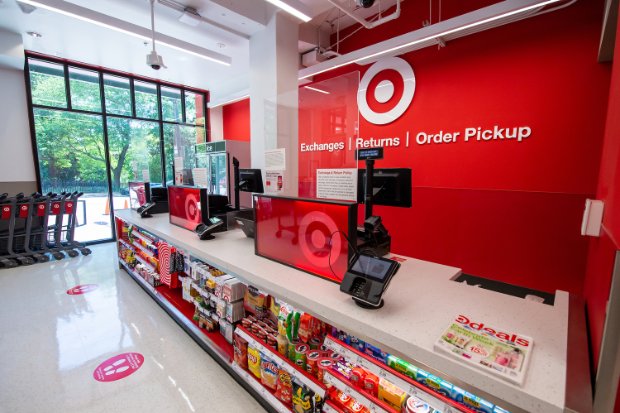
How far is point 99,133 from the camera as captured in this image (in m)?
6.26

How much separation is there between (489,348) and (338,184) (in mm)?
1231

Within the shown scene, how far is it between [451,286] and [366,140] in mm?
3566

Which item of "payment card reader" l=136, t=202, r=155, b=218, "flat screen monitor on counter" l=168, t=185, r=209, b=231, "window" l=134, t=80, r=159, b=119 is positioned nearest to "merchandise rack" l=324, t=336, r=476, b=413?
"flat screen monitor on counter" l=168, t=185, r=209, b=231

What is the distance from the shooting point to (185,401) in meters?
1.98

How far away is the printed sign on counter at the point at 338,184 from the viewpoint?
6.08 feet

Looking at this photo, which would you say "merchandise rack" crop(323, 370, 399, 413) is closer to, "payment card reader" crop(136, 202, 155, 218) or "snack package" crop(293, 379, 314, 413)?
"snack package" crop(293, 379, 314, 413)

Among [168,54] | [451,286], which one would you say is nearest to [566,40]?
[451,286]

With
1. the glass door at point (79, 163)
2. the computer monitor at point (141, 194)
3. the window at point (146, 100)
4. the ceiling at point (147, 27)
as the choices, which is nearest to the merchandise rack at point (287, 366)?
the computer monitor at point (141, 194)

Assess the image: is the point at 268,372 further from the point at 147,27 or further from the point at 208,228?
the point at 147,27

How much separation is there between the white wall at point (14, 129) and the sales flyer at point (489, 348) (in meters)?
7.61

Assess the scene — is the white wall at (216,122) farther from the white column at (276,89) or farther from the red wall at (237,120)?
the white column at (276,89)

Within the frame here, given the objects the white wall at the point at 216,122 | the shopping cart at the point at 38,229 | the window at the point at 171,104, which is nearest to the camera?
the shopping cart at the point at 38,229

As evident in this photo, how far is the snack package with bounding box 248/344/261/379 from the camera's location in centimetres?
187

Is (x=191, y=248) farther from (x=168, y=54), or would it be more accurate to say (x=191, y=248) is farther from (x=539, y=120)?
(x=168, y=54)
